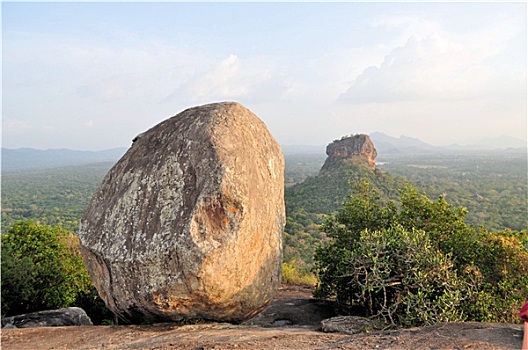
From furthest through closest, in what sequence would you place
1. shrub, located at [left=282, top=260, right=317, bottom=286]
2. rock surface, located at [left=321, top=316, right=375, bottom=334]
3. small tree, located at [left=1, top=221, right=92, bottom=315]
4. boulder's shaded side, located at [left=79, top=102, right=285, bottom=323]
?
shrub, located at [left=282, top=260, right=317, bottom=286] → small tree, located at [left=1, top=221, right=92, bottom=315] → rock surface, located at [left=321, top=316, right=375, bottom=334] → boulder's shaded side, located at [left=79, top=102, right=285, bottom=323]


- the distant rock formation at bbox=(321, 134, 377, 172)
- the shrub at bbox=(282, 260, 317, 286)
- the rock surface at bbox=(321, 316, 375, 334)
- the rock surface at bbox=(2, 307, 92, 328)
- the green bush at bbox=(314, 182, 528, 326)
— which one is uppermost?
the distant rock formation at bbox=(321, 134, 377, 172)

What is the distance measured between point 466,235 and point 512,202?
174ft

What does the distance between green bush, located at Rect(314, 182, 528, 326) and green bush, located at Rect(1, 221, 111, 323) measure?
8944 mm

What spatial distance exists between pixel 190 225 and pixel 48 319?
6.42 meters

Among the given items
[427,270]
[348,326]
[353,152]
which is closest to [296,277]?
[427,270]

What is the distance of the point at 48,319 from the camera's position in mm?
11055

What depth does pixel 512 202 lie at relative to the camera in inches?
2179

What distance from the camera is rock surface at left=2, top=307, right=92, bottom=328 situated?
10727mm

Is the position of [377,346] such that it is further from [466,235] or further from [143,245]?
[466,235]

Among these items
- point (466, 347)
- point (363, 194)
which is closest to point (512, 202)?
point (363, 194)

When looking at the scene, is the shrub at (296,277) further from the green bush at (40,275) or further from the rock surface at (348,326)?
the rock surface at (348,326)

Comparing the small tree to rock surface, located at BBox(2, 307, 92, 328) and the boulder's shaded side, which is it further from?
the boulder's shaded side

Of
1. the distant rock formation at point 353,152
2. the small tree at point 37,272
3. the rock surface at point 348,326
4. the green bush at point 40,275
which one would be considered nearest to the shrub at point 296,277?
the green bush at point 40,275

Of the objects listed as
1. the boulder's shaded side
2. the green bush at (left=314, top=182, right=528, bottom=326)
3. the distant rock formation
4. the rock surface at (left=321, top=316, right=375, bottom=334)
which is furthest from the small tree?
the distant rock formation
